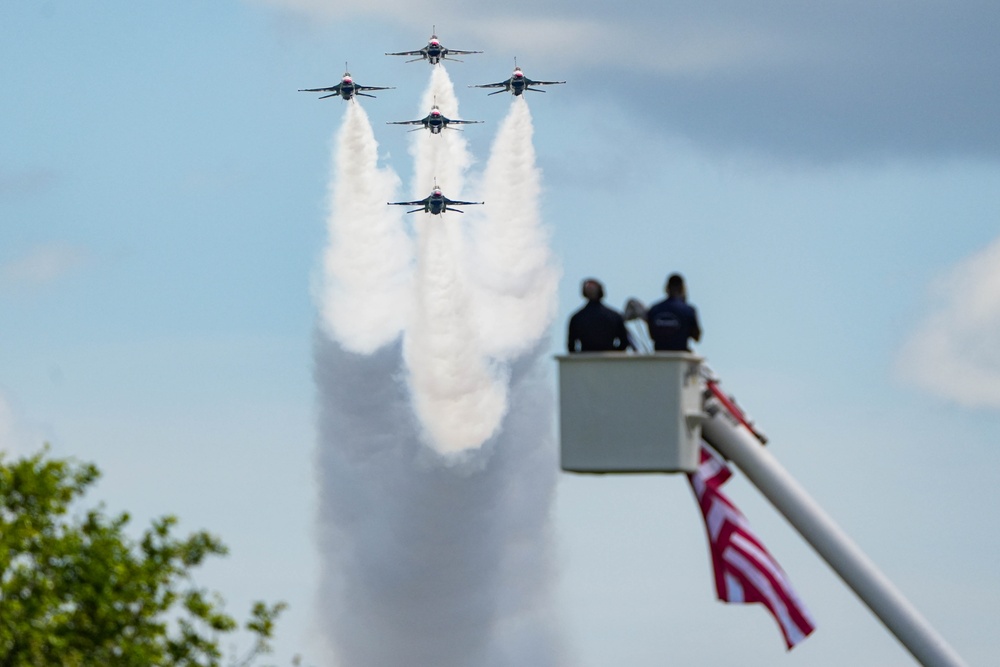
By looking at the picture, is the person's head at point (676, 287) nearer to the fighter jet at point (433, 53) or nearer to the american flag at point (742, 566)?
the american flag at point (742, 566)

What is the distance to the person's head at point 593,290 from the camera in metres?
30.9

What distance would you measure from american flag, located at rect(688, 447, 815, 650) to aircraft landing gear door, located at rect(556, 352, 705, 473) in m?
2.12

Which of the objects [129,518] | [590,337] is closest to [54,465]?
[129,518]

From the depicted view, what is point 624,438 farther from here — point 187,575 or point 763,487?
point 187,575

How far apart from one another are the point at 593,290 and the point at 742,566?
15.4 feet

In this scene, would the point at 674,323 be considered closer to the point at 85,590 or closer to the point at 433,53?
the point at 85,590

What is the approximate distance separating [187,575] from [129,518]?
2.15 metres

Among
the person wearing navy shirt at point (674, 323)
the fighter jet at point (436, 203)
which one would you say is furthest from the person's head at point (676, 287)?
the fighter jet at point (436, 203)

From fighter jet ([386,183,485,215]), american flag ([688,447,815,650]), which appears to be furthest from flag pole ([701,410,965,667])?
fighter jet ([386,183,485,215])

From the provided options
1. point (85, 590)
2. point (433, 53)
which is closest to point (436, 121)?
point (433, 53)

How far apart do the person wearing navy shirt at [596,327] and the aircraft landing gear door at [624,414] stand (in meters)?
1.29

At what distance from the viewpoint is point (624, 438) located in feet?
95.8

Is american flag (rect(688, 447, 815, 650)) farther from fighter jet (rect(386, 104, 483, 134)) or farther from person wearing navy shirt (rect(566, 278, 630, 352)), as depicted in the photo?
fighter jet (rect(386, 104, 483, 134))

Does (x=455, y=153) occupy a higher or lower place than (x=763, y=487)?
higher
